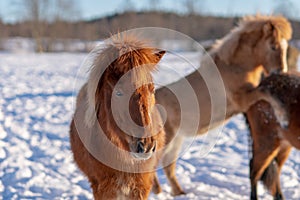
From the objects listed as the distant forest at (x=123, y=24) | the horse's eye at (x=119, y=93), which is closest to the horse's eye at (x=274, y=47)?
the horse's eye at (x=119, y=93)

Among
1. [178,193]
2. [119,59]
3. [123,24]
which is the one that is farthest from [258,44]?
[123,24]

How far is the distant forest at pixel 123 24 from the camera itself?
37406 mm

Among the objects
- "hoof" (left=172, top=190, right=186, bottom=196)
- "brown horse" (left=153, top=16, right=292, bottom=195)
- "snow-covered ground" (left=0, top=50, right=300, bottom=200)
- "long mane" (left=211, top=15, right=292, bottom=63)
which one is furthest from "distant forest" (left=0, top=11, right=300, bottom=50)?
"hoof" (left=172, top=190, right=186, bottom=196)

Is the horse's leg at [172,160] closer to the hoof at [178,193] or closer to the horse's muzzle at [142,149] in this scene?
the hoof at [178,193]

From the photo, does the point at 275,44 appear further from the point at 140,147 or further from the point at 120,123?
the point at 140,147

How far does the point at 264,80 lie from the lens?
4730 mm

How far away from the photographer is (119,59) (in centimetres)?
258

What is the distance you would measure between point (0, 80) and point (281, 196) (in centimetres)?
818

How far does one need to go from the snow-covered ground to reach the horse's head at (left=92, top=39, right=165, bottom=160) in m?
0.70

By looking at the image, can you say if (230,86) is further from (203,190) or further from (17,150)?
(17,150)

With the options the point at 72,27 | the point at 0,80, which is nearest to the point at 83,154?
the point at 0,80

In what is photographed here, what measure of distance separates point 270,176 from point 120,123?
280 cm

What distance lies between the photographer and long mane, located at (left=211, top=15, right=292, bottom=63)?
4836mm

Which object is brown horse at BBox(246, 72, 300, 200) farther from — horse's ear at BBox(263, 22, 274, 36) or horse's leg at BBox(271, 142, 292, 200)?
horse's ear at BBox(263, 22, 274, 36)
